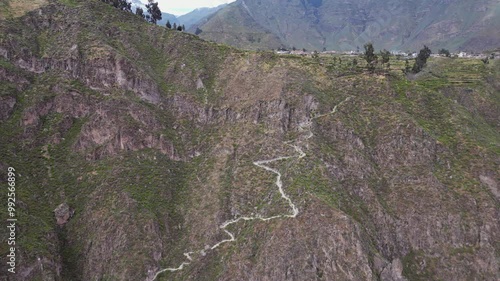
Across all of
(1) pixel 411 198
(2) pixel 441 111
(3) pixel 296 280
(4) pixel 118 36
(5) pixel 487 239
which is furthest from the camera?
(4) pixel 118 36

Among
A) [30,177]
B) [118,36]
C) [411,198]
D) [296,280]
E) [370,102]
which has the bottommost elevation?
[296,280]

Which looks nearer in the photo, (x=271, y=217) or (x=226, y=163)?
(x=271, y=217)

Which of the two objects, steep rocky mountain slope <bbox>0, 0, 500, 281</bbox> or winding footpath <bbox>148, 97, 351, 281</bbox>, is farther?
winding footpath <bbox>148, 97, 351, 281</bbox>

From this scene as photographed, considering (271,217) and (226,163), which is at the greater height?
(226,163)

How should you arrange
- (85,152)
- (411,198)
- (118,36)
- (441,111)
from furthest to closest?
(118,36) < (441,111) < (85,152) < (411,198)

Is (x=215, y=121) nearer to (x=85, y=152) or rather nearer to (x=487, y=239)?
(x=85, y=152)

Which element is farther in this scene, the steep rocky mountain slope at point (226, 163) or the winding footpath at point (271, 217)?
the winding footpath at point (271, 217)

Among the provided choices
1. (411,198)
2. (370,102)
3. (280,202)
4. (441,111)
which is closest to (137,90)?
(280,202)

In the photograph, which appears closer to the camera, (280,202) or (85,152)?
(280,202)
